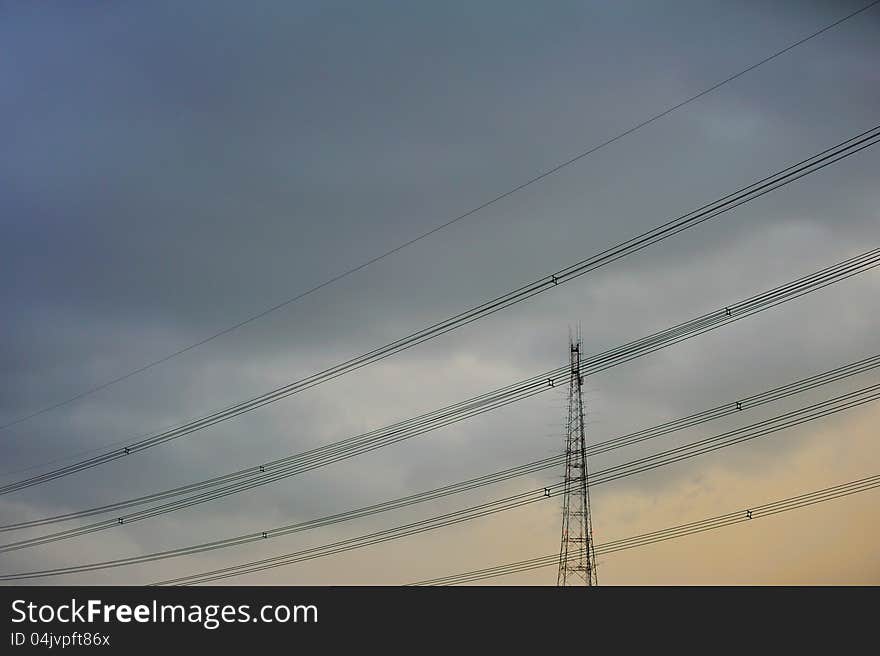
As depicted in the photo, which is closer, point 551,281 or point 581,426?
point 551,281

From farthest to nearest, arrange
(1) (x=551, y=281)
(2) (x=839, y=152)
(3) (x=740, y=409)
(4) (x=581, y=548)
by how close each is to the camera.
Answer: (4) (x=581, y=548), (3) (x=740, y=409), (1) (x=551, y=281), (2) (x=839, y=152)
